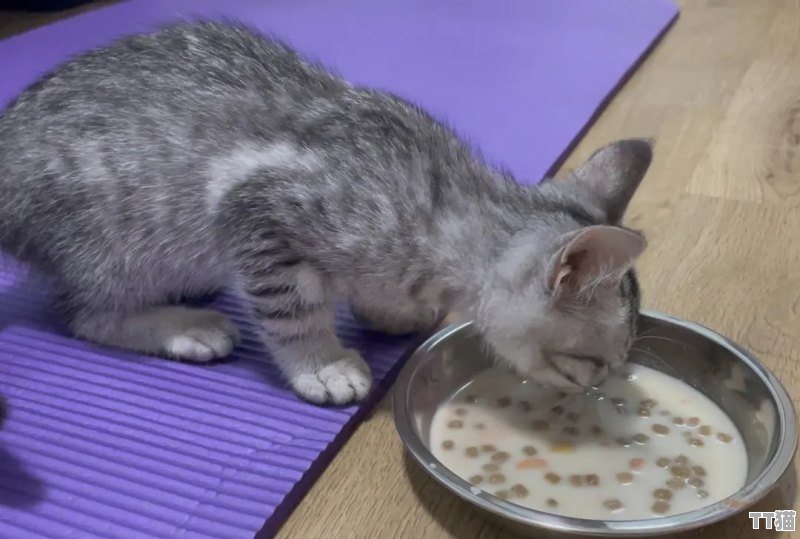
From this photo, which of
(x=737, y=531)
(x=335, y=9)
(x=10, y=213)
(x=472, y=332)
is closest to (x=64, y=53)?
(x=335, y=9)

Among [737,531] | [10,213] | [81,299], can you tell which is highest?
[10,213]

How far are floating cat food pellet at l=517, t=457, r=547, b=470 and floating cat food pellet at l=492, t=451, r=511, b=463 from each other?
0.06ft

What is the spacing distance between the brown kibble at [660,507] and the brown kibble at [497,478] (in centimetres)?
18

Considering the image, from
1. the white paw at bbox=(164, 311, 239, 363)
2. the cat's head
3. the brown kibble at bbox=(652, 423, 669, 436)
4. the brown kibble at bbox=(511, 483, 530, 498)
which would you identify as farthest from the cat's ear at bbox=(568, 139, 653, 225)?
the white paw at bbox=(164, 311, 239, 363)

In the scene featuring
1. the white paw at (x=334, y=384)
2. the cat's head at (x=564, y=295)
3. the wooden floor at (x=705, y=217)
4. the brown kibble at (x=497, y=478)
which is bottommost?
the wooden floor at (x=705, y=217)

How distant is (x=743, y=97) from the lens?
2.30 meters

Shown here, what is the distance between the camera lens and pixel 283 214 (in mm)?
1201

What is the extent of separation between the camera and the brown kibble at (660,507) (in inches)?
40.7

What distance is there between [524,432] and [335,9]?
6.62 feet

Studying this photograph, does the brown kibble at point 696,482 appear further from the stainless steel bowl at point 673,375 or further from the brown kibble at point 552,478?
the brown kibble at point 552,478

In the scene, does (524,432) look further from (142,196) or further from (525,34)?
(525,34)

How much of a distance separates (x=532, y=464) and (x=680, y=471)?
0.18 meters

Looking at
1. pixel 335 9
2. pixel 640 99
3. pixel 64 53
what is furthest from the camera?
pixel 335 9

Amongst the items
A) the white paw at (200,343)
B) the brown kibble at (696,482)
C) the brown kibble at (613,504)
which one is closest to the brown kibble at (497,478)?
the brown kibble at (613,504)
